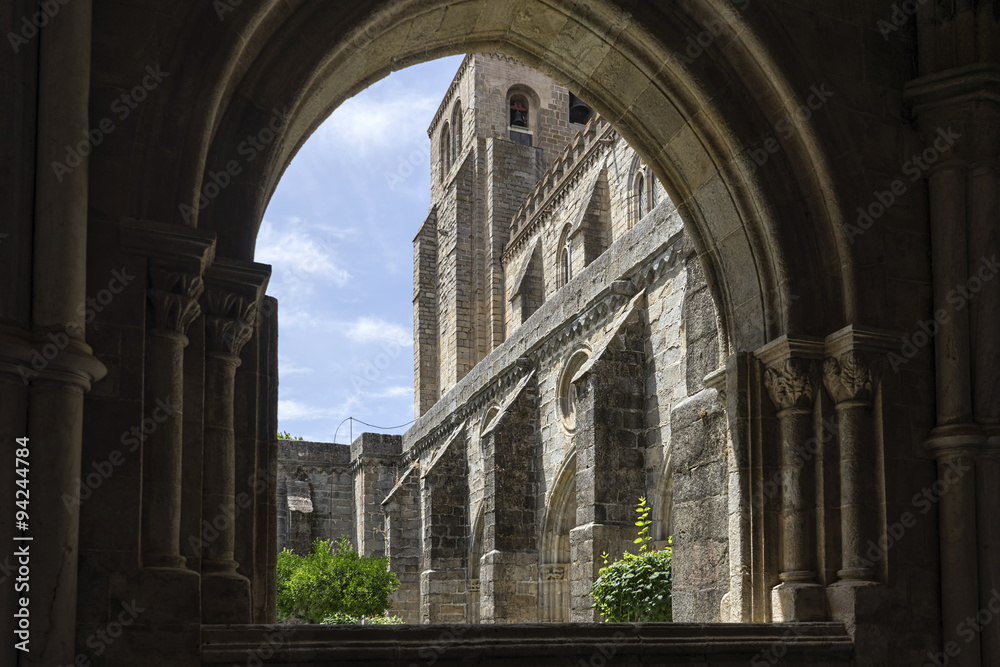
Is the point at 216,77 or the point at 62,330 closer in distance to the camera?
the point at 62,330

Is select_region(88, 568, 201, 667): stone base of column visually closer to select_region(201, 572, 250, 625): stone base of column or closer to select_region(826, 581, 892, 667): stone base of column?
select_region(201, 572, 250, 625): stone base of column

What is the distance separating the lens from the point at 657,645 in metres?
4.73

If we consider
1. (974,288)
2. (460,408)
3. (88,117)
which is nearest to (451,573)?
(460,408)

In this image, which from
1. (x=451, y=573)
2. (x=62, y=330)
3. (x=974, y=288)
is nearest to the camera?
(x=62, y=330)

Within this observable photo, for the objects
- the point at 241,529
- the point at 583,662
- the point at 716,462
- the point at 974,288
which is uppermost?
the point at 974,288

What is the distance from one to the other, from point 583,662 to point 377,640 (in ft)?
2.93

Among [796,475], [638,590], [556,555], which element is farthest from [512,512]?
[796,475]

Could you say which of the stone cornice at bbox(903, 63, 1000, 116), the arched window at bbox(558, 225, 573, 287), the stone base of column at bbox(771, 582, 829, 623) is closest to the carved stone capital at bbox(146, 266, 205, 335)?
the stone base of column at bbox(771, 582, 829, 623)

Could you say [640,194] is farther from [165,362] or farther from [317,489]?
[165,362]

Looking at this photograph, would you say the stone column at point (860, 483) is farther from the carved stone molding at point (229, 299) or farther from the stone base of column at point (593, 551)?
the stone base of column at point (593, 551)

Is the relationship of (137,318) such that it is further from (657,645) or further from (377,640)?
(657,645)

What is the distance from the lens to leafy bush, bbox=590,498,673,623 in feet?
31.0

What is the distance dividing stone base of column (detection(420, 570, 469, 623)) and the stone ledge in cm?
1430

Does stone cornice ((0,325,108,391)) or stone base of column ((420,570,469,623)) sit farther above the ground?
stone cornice ((0,325,108,391))
